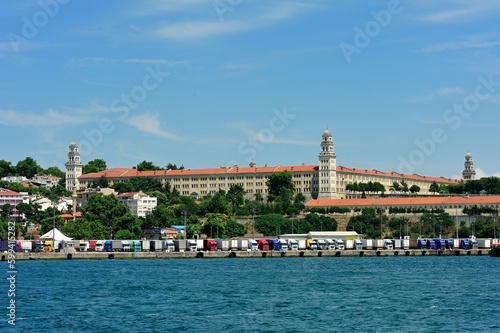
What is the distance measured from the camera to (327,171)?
5965 inches

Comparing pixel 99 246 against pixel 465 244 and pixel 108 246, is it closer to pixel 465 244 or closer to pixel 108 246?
pixel 108 246

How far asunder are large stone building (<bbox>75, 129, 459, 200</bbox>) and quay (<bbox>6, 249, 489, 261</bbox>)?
6527 centimetres

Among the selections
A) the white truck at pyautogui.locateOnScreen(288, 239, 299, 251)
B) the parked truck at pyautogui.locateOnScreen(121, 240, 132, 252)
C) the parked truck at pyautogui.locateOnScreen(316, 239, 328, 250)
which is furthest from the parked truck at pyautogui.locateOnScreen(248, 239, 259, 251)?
the parked truck at pyautogui.locateOnScreen(121, 240, 132, 252)

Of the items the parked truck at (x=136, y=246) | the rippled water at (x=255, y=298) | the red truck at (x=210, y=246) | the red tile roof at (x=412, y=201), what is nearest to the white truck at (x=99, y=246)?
the parked truck at (x=136, y=246)

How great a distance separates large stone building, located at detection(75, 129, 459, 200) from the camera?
498 ft

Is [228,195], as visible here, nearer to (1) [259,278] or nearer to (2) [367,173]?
(2) [367,173]

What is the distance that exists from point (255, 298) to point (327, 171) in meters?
110

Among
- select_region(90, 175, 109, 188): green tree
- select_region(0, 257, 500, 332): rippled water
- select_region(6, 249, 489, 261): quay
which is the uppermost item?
select_region(90, 175, 109, 188): green tree

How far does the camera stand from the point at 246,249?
84.5 m

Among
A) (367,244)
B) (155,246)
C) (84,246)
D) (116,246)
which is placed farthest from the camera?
(367,244)

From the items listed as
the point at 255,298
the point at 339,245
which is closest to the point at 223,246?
the point at 339,245

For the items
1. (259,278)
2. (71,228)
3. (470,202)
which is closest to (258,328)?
(259,278)

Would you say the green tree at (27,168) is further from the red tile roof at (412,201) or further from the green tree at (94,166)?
the red tile roof at (412,201)

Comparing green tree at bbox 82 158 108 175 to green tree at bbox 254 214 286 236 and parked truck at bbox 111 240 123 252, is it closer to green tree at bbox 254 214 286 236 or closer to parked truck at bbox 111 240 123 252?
green tree at bbox 254 214 286 236
